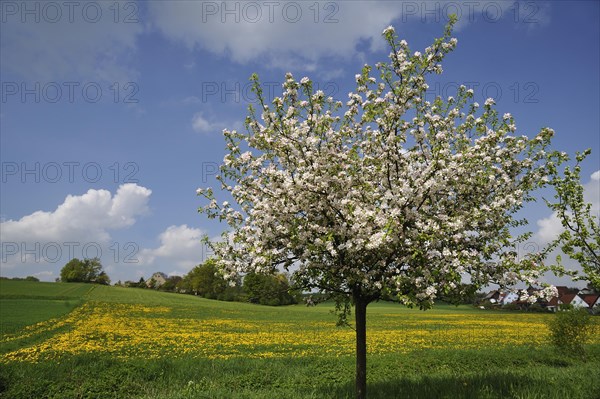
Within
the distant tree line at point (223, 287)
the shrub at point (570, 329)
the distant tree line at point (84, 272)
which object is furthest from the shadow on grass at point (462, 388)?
the distant tree line at point (84, 272)

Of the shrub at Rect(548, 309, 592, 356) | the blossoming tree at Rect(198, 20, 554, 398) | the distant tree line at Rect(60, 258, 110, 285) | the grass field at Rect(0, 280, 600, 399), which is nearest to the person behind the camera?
the blossoming tree at Rect(198, 20, 554, 398)

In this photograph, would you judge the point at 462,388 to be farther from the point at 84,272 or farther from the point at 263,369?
the point at 84,272

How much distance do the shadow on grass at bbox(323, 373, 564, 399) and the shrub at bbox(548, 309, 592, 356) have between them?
1048cm

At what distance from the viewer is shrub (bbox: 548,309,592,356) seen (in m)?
22.3

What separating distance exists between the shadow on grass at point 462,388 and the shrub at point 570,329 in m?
10.5

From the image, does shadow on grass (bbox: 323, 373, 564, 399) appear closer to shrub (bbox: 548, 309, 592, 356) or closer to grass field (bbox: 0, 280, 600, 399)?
grass field (bbox: 0, 280, 600, 399)

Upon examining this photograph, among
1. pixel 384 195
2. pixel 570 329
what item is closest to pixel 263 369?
pixel 384 195

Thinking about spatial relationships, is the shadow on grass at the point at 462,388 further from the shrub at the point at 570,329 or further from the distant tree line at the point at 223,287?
the shrub at the point at 570,329

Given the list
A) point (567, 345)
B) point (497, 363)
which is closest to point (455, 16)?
point (497, 363)

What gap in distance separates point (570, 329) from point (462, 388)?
14.4 m

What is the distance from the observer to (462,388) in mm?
12555

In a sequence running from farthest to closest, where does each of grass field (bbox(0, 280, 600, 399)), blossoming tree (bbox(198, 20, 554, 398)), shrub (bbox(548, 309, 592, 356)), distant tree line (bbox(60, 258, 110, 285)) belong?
distant tree line (bbox(60, 258, 110, 285)), shrub (bbox(548, 309, 592, 356)), grass field (bbox(0, 280, 600, 399)), blossoming tree (bbox(198, 20, 554, 398))

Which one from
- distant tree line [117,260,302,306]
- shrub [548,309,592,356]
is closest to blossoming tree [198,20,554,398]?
distant tree line [117,260,302,306]

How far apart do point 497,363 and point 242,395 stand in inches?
627
